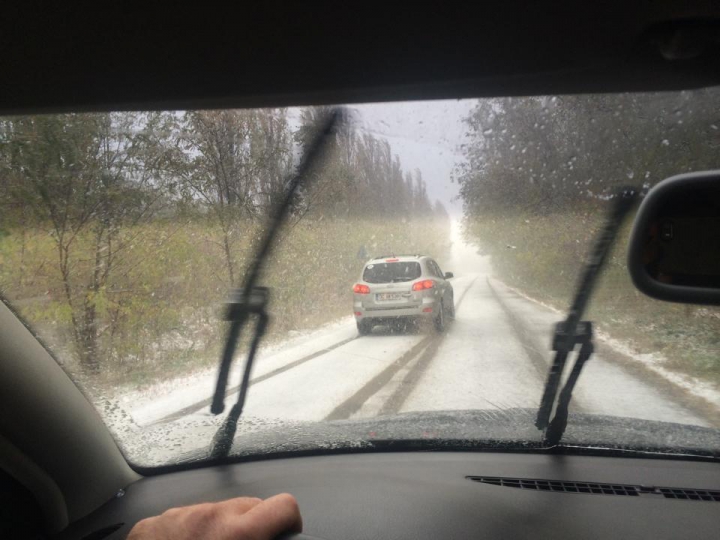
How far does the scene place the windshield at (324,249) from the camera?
3879mm

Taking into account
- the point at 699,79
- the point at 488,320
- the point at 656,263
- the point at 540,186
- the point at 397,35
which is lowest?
the point at 488,320

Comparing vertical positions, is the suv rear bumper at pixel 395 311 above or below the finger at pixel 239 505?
below

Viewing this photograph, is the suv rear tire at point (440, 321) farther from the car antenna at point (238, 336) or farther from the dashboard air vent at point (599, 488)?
the dashboard air vent at point (599, 488)

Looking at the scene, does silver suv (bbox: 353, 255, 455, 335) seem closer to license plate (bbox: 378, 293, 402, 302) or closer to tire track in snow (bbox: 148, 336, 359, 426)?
license plate (bbox: 378, 293, 402, 302)

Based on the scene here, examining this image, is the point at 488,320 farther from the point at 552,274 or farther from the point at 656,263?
the point at 656,263

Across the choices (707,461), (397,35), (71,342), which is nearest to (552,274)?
(707,461)

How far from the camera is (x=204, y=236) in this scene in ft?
16.9

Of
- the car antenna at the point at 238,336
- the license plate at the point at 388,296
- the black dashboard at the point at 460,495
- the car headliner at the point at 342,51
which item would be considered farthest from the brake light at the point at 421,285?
the car headliner at the point at 342,51

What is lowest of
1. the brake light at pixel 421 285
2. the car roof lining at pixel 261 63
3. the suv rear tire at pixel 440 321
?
the suv rear tire at pixel 440 321

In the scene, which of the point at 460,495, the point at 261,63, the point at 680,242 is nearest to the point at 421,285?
the point at 460,495

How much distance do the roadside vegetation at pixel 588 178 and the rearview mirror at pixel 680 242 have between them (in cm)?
75

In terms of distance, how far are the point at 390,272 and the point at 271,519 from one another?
7.19 meters

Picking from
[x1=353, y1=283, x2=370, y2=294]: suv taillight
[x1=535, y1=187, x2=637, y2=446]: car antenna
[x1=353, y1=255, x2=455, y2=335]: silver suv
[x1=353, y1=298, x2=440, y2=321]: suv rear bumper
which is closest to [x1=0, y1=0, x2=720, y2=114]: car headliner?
[x1=535, y1=187, x2=637, y2=446]: car antenna

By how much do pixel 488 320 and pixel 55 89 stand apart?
27.4ft
